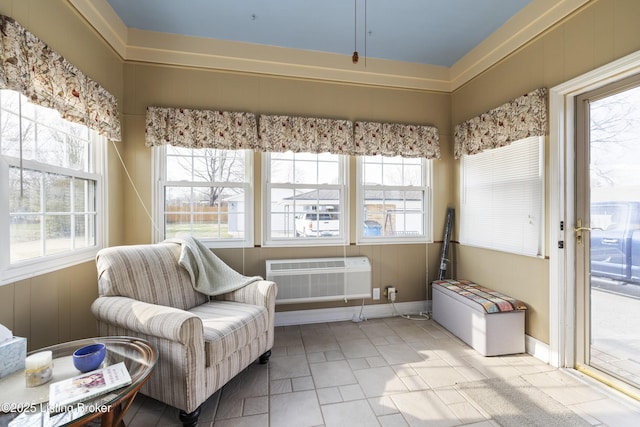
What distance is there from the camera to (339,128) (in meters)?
2.96

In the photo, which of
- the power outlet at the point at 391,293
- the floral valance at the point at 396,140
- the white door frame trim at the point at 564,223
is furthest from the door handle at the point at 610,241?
the power outlet at the point at 391,293

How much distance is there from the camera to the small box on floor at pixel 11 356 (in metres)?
1.13

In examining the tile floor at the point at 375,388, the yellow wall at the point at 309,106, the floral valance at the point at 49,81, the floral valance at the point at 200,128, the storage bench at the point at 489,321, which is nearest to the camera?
the floral valance at the point at 49,81

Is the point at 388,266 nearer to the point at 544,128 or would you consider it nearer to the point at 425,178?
the point at 425,178

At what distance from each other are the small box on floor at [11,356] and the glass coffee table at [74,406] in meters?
0.03

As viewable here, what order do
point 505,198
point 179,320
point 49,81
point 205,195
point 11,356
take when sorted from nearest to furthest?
point 11,356 → point 179,320 → point 49,81 → point 505,198 → point 205,195

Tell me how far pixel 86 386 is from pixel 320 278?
201cm

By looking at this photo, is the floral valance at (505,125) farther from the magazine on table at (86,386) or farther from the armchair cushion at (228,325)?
the magazine on table at (86,386)

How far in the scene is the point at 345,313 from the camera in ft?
10.1

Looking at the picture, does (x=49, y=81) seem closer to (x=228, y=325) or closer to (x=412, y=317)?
(x=228, y=325)

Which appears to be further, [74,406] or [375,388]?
[375,388]

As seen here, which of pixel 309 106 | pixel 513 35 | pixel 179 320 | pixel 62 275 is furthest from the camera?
pixel 309 106

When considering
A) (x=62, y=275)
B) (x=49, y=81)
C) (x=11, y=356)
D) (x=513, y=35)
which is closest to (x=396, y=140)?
(x=513, y=35)

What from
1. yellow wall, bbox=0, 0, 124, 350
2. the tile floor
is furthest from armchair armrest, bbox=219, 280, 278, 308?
yellow wall, bbox=0, 0, 124, 350
